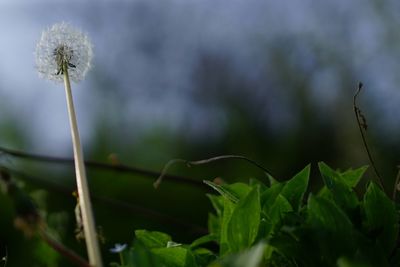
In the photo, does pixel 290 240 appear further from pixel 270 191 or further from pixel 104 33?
pixel 104 33

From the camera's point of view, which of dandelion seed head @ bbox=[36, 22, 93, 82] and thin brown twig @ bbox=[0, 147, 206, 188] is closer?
dandelion seed head @ bbox=[36, 22, 93, 82]

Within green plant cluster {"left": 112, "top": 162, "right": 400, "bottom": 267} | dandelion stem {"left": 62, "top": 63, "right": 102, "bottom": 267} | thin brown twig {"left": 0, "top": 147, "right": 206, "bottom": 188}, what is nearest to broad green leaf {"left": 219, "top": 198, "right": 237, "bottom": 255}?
green plant cluster {"left": 112, "top": 162, "right": 400, "bottom": 267}

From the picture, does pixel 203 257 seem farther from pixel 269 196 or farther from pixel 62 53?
pixel 62 53

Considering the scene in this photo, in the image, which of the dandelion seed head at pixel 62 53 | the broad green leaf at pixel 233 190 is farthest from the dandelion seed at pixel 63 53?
the broad green leaf at pixel 233 190

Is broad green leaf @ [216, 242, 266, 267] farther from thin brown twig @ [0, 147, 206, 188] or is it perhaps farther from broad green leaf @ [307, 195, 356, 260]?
thin brown twig @ [0, 147, 206, 188]

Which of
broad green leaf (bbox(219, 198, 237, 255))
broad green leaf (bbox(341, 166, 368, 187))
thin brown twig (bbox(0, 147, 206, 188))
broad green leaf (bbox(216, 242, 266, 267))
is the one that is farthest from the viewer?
thin brown twig (bbox(0, 147, 206, 188))

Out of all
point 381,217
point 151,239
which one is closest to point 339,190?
point 381,217

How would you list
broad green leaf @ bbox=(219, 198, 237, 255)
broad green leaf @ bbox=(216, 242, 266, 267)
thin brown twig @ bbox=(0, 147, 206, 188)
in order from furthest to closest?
thin brown twig @ bbox=(0, 147, 206, 188) → broad green leaf @ bbox=(219, 198, 237, 255) → broad green leaf @ bbox=(216, 242, 266, 267)
